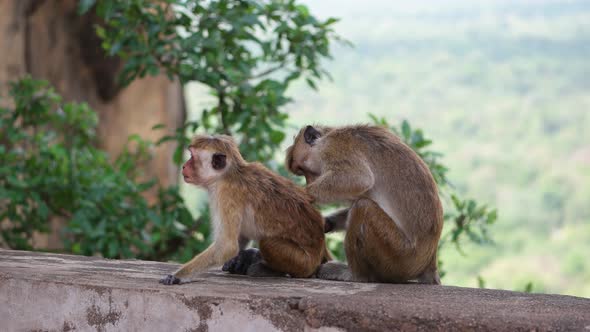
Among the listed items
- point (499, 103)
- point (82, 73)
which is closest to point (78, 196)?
point (82, 73)

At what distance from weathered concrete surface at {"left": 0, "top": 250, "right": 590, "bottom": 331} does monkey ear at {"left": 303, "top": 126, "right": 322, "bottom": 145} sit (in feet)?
2.49

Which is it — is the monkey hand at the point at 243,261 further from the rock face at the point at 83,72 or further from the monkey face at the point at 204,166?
the rock face at the point at 83,72

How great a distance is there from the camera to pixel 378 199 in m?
4.21

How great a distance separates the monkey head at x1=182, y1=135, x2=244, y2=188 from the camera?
13.4 feet

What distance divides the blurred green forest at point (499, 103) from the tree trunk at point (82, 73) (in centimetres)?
560

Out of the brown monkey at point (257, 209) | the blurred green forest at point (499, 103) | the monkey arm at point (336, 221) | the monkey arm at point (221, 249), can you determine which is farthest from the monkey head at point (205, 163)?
the blurred green forest at point (499, 103)

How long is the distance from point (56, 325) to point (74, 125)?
393cm

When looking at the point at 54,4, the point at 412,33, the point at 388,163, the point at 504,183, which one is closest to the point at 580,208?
the point at 504,183

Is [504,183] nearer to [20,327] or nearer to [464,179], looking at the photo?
[464,179]

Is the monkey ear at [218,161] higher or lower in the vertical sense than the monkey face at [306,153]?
lower

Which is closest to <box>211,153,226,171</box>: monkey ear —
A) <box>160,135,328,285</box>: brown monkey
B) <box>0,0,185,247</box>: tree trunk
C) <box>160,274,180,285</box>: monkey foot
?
<box>160,135,328,285</box>: brown monkey

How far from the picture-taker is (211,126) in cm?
670

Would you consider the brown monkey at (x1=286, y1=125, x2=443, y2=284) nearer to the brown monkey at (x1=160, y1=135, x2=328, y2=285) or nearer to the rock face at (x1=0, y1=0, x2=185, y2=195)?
the brown monkey at (x1=160, y1=135, x2=328, y2=285)

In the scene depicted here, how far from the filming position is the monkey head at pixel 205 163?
13.4 feet
